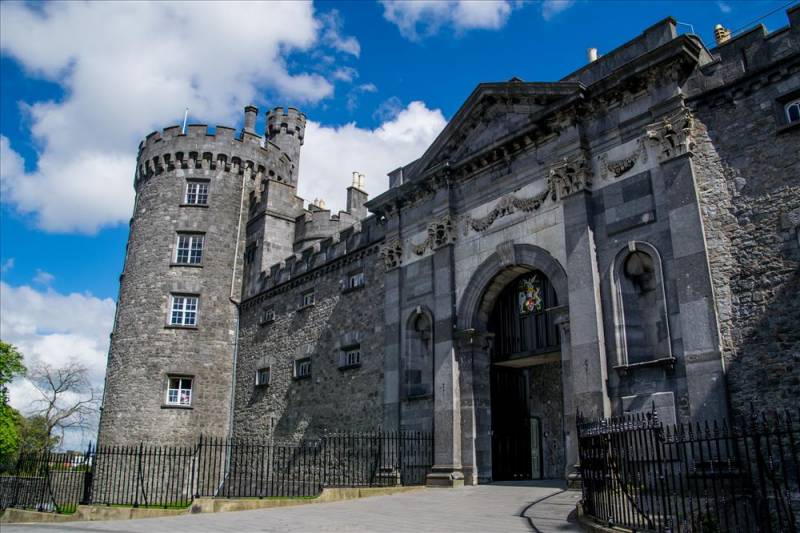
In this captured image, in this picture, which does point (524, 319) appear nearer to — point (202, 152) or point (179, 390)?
point (179, 390)

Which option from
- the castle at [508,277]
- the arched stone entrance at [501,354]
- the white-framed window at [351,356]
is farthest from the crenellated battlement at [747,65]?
the white-framed window at [351,356]

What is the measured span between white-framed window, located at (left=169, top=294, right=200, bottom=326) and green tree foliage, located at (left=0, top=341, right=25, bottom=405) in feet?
36.3

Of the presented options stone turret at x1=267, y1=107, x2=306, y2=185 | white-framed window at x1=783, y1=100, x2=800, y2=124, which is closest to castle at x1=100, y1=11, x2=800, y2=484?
white-framed window at x1=783, y1=100, x2=800, y2=124

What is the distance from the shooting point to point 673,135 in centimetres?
1373

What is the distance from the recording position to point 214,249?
29250 millimetres

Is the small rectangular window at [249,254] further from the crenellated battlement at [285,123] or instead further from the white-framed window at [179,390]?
the crenellated battlement at [285,123]

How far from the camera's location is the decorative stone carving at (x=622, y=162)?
14.4m

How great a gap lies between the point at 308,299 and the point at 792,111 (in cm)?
1770

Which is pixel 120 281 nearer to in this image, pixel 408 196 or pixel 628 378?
pixel 408 196

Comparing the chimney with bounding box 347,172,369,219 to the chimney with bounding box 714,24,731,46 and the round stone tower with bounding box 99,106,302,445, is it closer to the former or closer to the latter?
the round stone tower with bounding box 99,106,302,445

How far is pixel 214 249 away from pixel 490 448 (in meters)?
17.1

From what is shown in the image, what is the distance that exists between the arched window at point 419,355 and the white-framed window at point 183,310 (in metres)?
12.7

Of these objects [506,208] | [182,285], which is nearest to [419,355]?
[506,208]

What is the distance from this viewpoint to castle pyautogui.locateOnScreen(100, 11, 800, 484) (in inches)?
496
